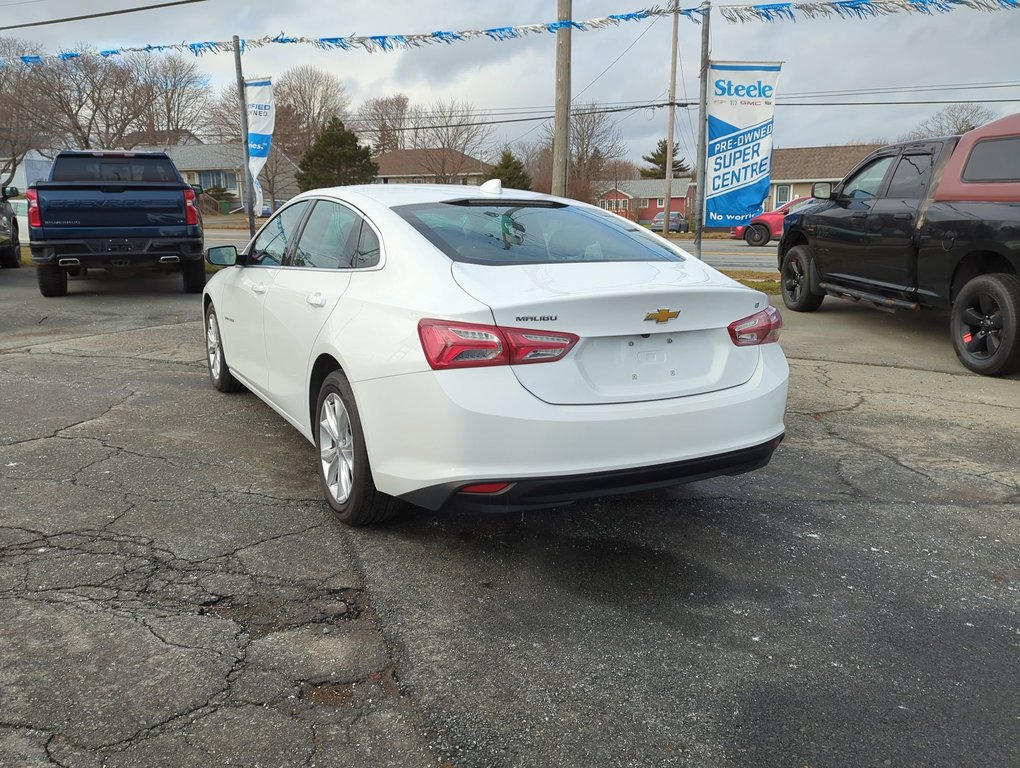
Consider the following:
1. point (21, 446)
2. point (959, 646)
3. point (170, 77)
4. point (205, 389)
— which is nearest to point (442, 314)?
point (959, 646)

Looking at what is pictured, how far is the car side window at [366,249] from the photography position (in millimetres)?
3803

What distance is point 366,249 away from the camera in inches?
154

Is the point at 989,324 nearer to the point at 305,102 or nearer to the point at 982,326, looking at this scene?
the point at 982,326

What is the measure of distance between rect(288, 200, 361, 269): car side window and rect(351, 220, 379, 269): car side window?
86 millimetres

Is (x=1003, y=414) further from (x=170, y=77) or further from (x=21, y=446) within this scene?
(x=170, y=77)

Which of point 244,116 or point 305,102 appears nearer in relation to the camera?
point 244,116

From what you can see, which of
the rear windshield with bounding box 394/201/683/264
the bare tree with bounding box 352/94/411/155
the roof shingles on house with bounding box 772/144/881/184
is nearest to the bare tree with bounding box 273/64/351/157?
the bare tree with bounding box 352/94/411/155

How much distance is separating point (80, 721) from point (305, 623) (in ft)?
2.52

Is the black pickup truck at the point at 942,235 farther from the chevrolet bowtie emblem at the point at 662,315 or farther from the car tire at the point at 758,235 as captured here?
the car tire at the point at 758,235

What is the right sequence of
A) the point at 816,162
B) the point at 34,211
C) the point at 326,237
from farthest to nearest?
the point at 816,162
the point at 34,211
the point at 326,237

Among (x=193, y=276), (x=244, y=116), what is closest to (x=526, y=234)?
(x=193, y=276)

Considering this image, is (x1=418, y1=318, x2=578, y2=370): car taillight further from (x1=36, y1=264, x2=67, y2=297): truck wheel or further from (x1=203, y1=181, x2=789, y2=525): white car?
(x1=36, y1=264, x2=67, y2=297): truck wheel

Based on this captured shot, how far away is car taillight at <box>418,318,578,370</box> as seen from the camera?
3.05 m

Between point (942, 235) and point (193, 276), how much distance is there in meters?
9.36
